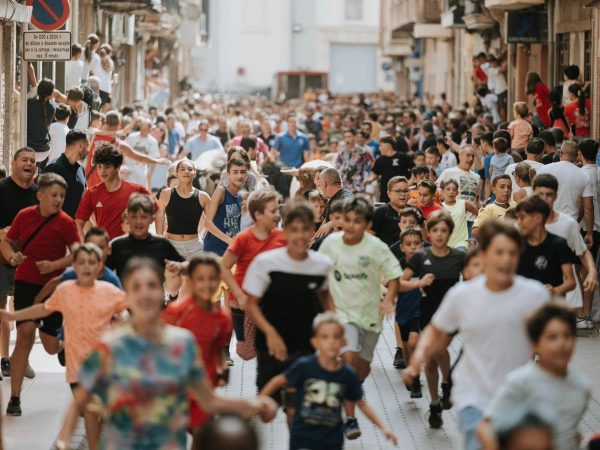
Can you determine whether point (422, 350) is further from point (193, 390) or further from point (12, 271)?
point (12, 271)

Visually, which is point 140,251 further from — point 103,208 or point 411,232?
point 411,232

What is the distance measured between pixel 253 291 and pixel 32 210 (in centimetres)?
258

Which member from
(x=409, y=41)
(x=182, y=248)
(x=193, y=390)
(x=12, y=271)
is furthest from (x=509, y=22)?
(x=409, y=41)

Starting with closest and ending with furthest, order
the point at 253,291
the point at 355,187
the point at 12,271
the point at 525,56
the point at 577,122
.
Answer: the point at 253,291 → the point at 12,271 → the point at 577,122 → the point at 355,187 → the point at 525,56

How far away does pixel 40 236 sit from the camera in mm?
10992

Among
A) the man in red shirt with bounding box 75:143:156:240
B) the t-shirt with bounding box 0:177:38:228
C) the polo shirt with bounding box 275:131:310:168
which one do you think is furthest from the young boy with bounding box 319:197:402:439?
the polo shirt with bounding box 275:131:310:168

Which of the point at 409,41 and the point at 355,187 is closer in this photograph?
the point at 355,187

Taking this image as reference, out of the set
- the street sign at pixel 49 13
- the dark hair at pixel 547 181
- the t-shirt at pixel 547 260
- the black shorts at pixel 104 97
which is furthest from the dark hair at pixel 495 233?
the black shorts at pixel 104 97

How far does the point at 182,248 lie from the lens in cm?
1393

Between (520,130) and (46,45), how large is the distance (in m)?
6.49

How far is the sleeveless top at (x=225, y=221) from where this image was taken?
1366 cm

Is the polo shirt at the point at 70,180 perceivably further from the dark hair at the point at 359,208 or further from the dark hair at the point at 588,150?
the dark hair at the point at 588,150

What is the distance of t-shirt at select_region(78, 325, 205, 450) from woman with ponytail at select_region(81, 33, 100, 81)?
759 inches

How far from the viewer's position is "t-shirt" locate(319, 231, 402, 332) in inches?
392
